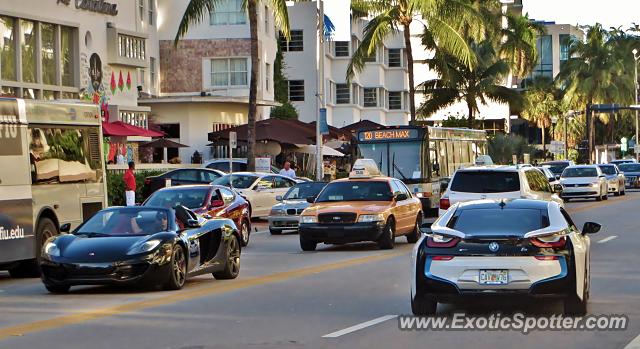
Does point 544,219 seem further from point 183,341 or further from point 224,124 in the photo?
point 224,124

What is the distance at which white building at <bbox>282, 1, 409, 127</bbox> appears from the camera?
253 ft

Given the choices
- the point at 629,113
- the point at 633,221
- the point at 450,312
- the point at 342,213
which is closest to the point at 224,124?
the point at 633,221

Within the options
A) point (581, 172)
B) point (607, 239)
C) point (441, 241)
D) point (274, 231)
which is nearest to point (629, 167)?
point (581, 172)

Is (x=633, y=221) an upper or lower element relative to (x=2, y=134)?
lower

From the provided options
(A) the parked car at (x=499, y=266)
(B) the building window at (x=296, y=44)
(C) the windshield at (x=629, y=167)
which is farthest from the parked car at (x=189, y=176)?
(C) the windshield at (x=629, y=167)

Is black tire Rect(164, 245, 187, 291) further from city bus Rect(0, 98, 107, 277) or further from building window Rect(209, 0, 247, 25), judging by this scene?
building window Rect(209, 0, 247, 25)

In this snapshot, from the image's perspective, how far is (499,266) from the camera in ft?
45.4

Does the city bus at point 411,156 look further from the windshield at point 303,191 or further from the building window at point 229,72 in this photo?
the building window at point 229,72

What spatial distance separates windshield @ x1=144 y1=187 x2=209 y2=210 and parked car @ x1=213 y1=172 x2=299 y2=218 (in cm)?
1095

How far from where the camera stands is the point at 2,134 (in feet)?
66.8

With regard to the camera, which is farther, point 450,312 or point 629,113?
point 629,113

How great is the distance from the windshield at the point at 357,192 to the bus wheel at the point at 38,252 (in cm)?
743

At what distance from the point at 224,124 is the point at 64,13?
16648 millimetres

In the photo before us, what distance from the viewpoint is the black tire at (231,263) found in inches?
789
